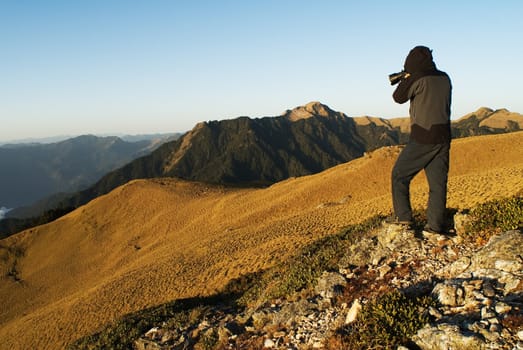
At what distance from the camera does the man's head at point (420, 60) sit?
581 centimetres

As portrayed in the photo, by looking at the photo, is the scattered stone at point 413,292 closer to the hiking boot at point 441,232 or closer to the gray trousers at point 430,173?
the hiking boot at point 441,232

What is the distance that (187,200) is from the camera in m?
38.9

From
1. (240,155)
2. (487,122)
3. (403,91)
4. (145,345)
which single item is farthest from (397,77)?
(487,122)

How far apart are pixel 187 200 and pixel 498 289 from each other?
36123 millimetres

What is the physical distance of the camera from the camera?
6020mm

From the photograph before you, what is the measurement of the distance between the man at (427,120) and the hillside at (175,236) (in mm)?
9615

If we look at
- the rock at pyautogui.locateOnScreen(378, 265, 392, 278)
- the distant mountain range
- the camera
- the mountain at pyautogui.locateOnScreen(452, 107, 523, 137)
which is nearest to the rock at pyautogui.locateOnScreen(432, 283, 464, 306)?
the rock at pyautogui.locateOnScreen(378, 265, 392, 278)

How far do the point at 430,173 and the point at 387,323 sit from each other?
2867 mm

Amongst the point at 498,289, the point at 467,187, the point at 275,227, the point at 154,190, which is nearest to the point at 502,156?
the point at 467,187

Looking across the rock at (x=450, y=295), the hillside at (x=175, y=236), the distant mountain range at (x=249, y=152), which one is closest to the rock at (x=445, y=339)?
the rock at (x=450, y=295)

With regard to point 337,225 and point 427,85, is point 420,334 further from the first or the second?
point 337,225

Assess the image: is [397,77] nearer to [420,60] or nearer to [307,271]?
[420,60]

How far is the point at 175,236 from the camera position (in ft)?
101

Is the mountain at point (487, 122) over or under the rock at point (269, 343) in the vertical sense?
over
